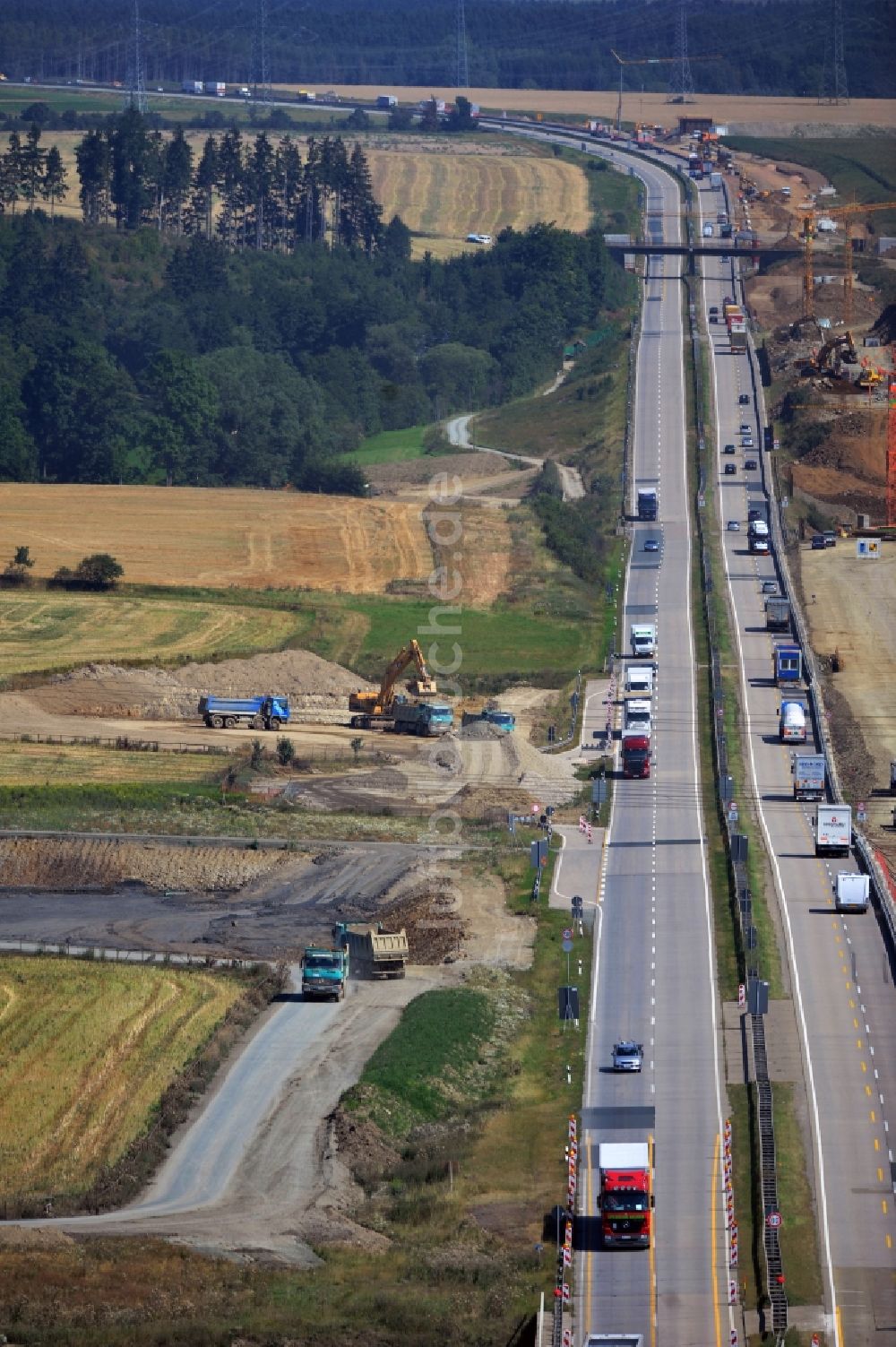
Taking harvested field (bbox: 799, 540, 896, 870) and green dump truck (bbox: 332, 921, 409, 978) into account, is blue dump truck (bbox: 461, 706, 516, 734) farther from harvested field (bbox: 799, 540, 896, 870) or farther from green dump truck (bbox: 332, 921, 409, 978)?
green dump truck (bbox: 332, 921, 409, 978)

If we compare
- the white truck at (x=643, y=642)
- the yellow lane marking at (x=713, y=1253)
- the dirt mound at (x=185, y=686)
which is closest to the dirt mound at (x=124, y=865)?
the dirt mound at (x=185, y=686)

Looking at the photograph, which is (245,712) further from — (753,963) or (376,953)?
(753,963)

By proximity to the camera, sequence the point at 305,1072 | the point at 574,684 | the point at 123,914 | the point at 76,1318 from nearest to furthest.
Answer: the point at 76,1318 < the point at 305,1072 < the point at 123,914 < the point at 574,684

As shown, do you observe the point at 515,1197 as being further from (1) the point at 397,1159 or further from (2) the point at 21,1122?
(2) the point at 21,1122

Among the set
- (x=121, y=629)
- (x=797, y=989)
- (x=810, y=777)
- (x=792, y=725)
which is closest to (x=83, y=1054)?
(x=797, y=989)

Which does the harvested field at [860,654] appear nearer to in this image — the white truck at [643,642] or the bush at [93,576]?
the white truck at [643,642]

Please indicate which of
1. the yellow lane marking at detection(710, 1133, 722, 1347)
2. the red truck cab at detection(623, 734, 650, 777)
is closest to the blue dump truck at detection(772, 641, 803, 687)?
the red truck cab at detection(623, 734, 650, 777)

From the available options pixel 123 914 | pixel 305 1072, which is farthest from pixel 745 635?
pixel 305 1072
